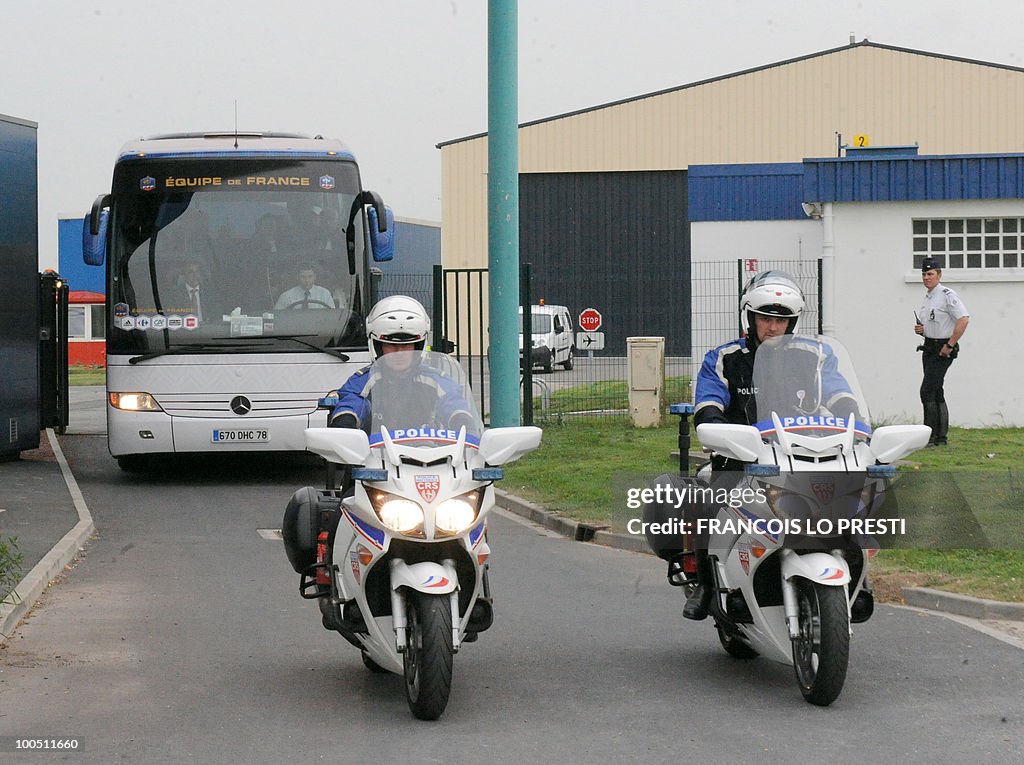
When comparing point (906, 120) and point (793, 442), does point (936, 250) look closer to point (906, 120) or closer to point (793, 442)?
point (793, 442)

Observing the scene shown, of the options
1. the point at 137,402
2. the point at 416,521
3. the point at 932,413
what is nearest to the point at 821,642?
the point at 416,521

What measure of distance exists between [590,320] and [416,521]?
59.2 ft

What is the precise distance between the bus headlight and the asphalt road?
16.0 feet

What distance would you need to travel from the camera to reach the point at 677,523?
6730mm

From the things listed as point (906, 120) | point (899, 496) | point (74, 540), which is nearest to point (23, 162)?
point (74, 540)

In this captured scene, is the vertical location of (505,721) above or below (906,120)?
below

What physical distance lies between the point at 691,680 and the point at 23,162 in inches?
488

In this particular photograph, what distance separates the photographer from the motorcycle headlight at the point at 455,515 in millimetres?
5746

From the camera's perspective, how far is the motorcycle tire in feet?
23.1

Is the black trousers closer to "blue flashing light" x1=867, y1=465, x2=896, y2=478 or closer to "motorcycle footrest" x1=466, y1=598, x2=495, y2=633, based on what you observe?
"blue flashing light" x1=867, y1=465, x2=896, y2=478

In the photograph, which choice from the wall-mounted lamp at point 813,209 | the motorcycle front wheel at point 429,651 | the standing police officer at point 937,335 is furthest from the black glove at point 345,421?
the wall-mounted lamp at point 813,209

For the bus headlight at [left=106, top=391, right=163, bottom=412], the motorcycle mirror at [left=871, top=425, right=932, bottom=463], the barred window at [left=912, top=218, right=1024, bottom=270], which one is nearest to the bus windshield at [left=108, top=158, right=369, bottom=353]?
the bus headlight at [left=106, top=391, right=163, bottom=412]

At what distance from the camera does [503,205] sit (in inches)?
615

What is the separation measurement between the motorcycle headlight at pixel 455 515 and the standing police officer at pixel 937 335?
10.7 meters
